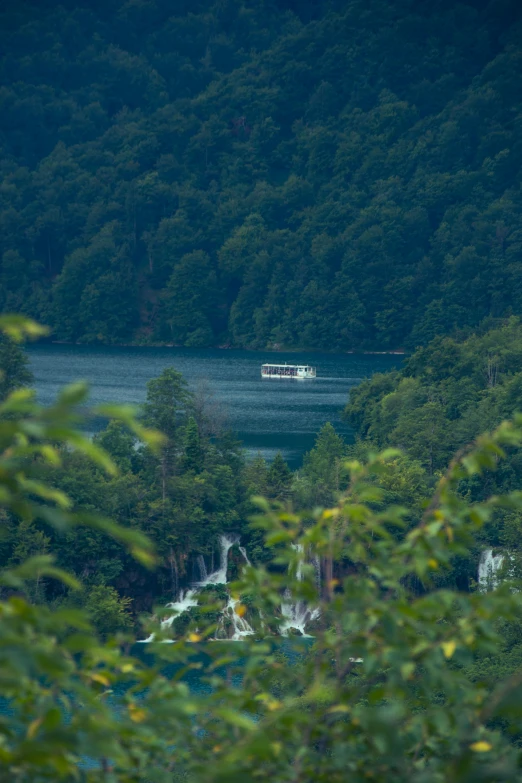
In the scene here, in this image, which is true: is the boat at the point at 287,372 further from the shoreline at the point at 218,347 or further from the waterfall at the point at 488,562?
the waterfall at the point at 488,562

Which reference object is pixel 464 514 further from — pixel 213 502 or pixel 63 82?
pixel 63 82

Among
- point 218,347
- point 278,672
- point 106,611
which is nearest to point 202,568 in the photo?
point 106,611

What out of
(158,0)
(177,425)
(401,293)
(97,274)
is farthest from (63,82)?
(177,425)

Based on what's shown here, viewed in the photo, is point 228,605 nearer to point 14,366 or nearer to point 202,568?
point 202,568

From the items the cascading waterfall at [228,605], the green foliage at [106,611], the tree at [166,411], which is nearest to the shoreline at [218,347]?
the tree at [166,411]

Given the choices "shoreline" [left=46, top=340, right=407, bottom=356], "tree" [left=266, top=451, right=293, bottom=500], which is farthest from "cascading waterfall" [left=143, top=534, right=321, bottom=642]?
"shoreline" [left=46, top=340, right=407, bottom=356]

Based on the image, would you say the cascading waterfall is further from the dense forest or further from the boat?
the boat
